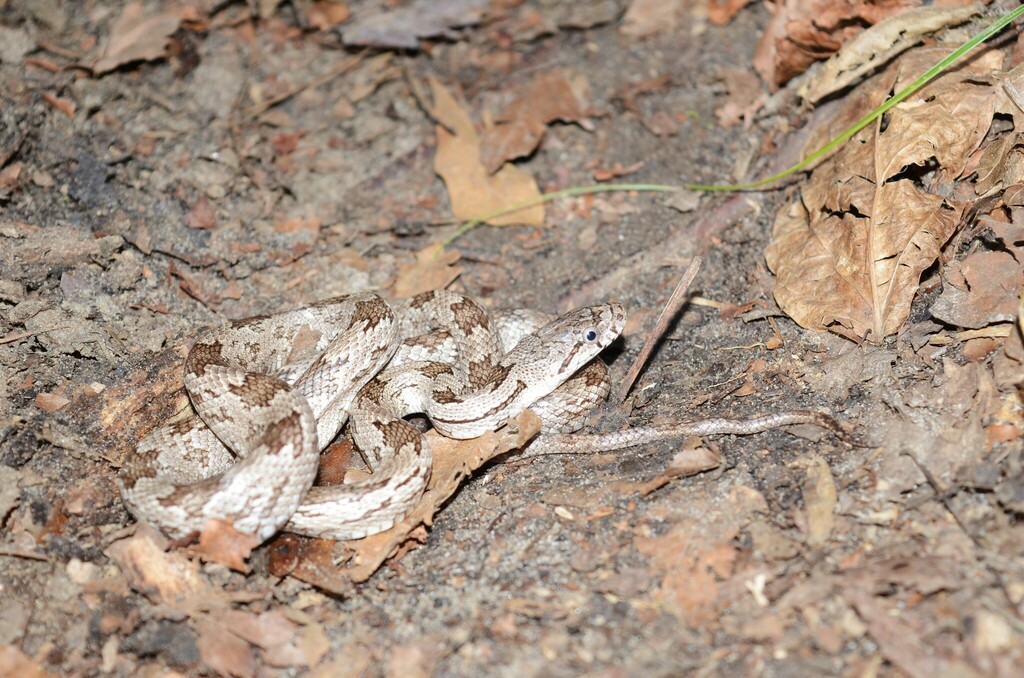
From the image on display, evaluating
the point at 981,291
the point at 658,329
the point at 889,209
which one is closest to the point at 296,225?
the point at 658,329

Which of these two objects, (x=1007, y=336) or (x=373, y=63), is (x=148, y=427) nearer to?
(x=373, y=63)

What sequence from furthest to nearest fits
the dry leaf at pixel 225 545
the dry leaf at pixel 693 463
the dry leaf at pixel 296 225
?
the dry leaf at pixel 296 225, the dry leaf at pixel 693 463, the dry leaf at pixel 225 545

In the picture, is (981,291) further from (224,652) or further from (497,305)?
(224,652)

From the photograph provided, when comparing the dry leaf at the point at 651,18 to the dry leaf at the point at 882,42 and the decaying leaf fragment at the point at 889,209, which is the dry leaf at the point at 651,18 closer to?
the dry leaf at the point at 882,42

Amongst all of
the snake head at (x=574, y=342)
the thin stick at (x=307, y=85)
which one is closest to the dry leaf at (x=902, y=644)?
the snake head at (x=574, y=342)

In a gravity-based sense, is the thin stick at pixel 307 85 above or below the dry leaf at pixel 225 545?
above
